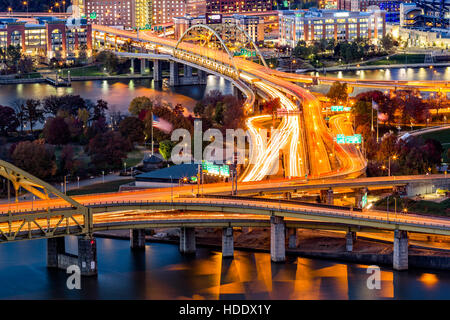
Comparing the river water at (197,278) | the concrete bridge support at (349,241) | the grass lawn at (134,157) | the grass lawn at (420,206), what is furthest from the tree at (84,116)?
the concrete bridge support at (349,241)

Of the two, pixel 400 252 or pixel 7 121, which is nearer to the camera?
pixel 400 252

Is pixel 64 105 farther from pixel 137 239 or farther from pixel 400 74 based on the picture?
pixel 400 74

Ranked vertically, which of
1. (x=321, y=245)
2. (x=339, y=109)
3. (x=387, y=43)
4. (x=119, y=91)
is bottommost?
(x=321, y=245)

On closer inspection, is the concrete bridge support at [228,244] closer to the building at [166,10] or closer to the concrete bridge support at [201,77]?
the concrete bridge support at [201,77]

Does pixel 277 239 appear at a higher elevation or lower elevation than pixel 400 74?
lower

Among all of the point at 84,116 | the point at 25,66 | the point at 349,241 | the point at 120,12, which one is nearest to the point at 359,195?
the point at 349,241

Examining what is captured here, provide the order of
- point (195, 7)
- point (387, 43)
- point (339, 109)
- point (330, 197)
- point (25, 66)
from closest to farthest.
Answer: point (330, 197) < point (339, 109) < point (25, 66) < point (387, 43) < point (195, 7)
